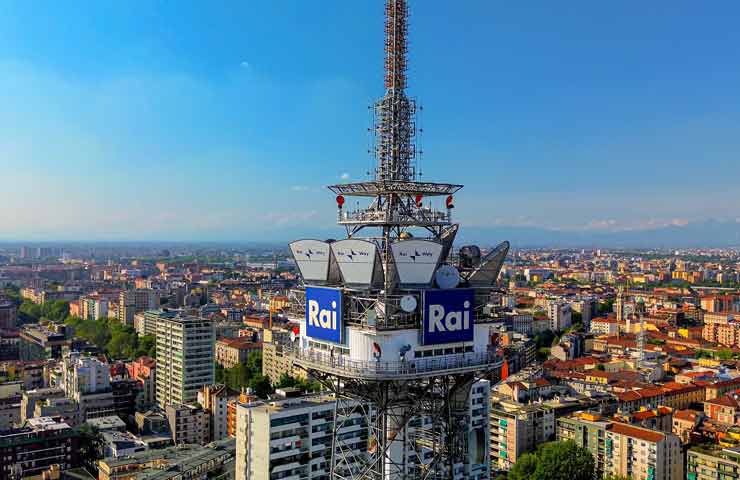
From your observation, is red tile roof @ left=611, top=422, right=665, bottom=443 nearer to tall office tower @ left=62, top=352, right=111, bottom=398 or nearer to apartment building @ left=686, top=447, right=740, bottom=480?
apartment building @ left=686, top=447, right=740, bottom=480

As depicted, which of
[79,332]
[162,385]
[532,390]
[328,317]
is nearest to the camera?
[328,317]

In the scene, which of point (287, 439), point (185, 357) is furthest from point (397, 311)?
point (185, 357)

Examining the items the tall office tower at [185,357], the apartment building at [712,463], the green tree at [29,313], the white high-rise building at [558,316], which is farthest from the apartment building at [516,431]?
the green tree at [29,313]

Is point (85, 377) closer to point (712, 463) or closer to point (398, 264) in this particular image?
point (712, 463)

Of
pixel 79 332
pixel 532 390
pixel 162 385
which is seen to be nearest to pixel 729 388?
pixel 532 390

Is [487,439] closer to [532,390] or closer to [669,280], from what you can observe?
[532,390]

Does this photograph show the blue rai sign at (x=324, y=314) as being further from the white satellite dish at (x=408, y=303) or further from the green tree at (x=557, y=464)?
the green tree at (x=557, y=464)
